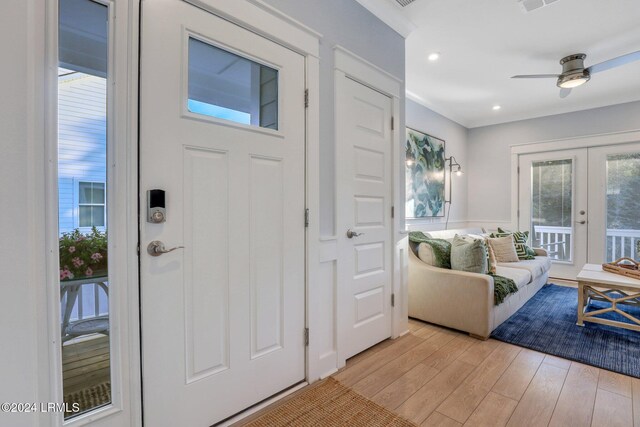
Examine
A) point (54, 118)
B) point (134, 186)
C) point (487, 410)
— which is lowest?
point (487, 410)

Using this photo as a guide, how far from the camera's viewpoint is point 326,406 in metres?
1.68

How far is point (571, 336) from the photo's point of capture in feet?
8.44

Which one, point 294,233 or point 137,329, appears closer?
point 137,329

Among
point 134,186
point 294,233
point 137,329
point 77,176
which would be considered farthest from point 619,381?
point 77,176

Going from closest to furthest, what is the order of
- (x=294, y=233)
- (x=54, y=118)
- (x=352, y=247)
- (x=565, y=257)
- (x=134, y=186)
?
(x=54, y=118) < (x=134, y=186) < (x=294, y=233) < (x=352, y=247) < (x=565, y=257)

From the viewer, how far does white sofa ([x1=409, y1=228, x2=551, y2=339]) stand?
2551mm

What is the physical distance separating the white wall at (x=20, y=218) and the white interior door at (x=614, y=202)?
19.5 ft

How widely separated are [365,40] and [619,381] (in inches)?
113

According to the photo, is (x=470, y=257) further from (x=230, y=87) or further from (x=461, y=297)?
(x=230, y=87)

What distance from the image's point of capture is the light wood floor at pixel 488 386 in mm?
1597

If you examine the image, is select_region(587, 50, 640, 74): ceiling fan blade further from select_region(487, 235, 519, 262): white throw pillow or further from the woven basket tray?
select_region(487, 235, 519, 262): white throw pillow

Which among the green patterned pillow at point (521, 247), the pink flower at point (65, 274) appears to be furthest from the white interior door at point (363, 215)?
the green patterned pillow at point (521, 247)

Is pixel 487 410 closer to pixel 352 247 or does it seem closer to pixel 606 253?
pixel 352 247

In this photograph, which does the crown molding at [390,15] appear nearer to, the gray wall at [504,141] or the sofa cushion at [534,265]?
the sofa cushion at [534,265]
